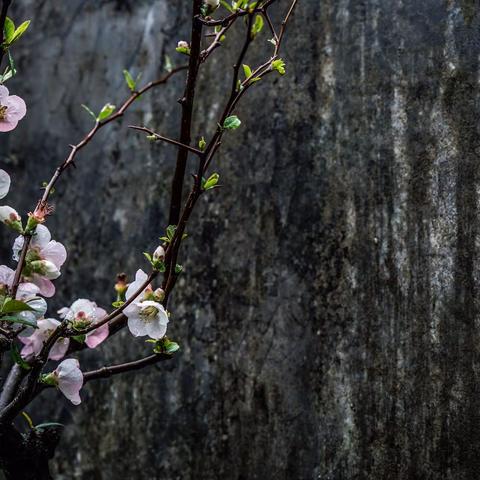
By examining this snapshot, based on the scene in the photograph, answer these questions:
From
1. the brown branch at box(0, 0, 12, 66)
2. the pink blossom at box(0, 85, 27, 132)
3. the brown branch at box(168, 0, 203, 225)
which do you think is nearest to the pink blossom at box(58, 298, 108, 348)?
the brown branch at box(168, 0, 203, 225)

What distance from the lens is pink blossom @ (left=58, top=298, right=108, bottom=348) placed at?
100 centimetres

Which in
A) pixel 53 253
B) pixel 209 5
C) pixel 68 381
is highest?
pixel 209 5

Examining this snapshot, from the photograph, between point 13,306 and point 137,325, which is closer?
point 13,306

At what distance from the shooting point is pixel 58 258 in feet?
3.48

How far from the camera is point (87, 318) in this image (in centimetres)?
101

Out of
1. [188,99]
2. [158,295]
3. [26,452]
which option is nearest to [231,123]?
[188,99]

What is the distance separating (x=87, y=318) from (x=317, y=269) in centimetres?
72

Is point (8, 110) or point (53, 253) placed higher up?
point (8, 110)

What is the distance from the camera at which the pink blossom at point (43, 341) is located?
113cm

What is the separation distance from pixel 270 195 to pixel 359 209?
0.27 metres

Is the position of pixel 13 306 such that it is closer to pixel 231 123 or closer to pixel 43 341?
pixel 43 341

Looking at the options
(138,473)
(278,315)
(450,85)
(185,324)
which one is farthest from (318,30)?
(138,473)

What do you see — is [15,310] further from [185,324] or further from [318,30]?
[318,30]

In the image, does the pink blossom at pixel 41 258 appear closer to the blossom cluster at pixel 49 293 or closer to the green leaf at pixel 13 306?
the blossom cluster at pixel 49 293
